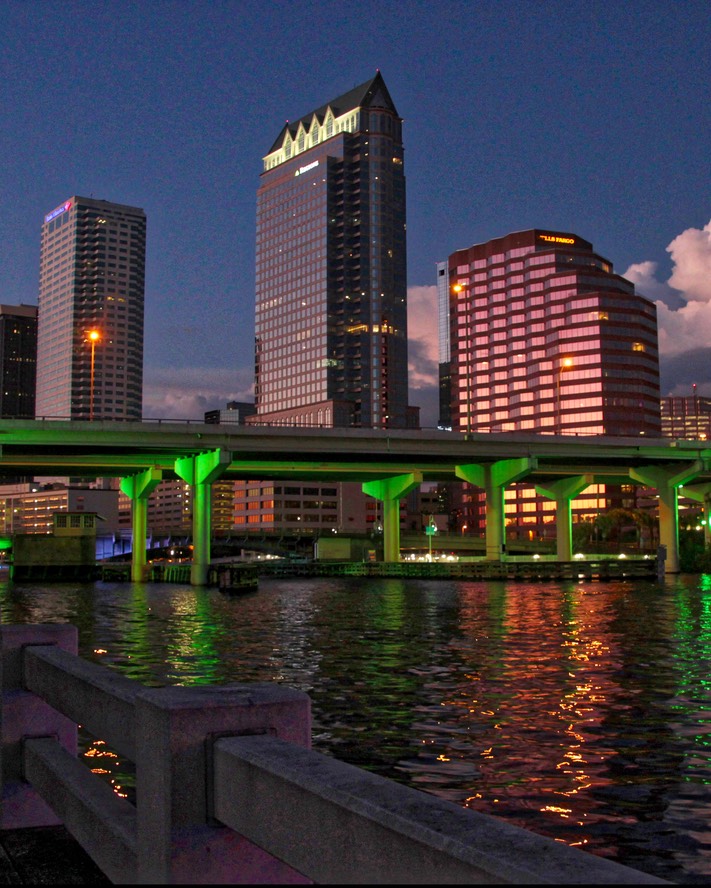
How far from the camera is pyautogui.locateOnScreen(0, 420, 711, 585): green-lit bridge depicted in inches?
3400

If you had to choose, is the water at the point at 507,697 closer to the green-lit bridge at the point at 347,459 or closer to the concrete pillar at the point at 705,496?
the green-lit bridge at the point at 347,459

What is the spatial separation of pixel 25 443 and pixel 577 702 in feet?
230

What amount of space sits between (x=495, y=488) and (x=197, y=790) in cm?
10529

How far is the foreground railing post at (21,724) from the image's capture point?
757 centimetres

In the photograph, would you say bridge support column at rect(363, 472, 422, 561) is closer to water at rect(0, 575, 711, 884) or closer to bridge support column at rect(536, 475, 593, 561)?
bridge support column at rect(536, 475, 593, 561)

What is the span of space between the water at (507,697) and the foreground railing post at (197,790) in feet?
19.1

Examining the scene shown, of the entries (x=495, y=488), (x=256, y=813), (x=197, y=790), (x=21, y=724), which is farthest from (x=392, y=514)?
(x=256, y=813)

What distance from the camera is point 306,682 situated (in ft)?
73.2

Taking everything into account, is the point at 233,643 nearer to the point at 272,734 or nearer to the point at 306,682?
the point at 306,682

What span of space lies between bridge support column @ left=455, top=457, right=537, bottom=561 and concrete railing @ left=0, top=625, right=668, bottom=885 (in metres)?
99.3

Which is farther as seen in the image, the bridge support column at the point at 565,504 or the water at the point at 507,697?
the bridge support column at the point at 565,504

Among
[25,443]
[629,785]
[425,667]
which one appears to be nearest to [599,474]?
[25,443]

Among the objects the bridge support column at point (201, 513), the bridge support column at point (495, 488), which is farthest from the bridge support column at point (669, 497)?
the bridge support column at point (201, 513)

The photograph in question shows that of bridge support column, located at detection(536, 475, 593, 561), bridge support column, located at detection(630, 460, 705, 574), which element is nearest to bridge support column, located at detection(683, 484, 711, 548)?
bridge support column, located at detection(630, 460, 705, 574)
